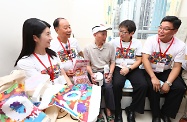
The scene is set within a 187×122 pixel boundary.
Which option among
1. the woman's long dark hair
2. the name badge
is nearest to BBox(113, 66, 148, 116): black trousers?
the name badge

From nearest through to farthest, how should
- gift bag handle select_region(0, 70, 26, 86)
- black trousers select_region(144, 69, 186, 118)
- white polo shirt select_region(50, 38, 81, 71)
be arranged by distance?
1. gift bag handle select_region(0, 70, 26, 86)
2. black trousers select_region(144, 69, 186, 118)
3. white polo shirt select_region(50, 38, 81, 71)

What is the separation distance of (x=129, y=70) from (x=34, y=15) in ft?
4.71

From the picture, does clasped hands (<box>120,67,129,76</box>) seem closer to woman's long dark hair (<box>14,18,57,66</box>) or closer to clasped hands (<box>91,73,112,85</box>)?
clasped hands (<box>91,73,112,85</box>)

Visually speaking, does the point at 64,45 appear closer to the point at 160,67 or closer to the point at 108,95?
the point at 108,95

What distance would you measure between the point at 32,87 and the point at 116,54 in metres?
1.30

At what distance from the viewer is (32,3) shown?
1.74 m

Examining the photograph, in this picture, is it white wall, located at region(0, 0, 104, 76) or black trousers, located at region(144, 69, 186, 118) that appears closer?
white wall, located at region(0, 0, 104, 76)

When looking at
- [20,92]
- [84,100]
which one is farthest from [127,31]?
[20,92]

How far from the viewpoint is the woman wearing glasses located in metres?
1.78

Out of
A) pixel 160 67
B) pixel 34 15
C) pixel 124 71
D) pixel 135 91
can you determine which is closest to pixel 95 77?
pixel 124 71

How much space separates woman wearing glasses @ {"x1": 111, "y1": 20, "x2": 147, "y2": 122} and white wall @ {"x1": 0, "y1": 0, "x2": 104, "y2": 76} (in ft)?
3.68

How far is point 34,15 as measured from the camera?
5.90 ft

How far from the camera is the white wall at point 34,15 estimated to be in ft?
4.44

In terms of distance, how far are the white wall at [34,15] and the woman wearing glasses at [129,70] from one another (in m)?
1.12
